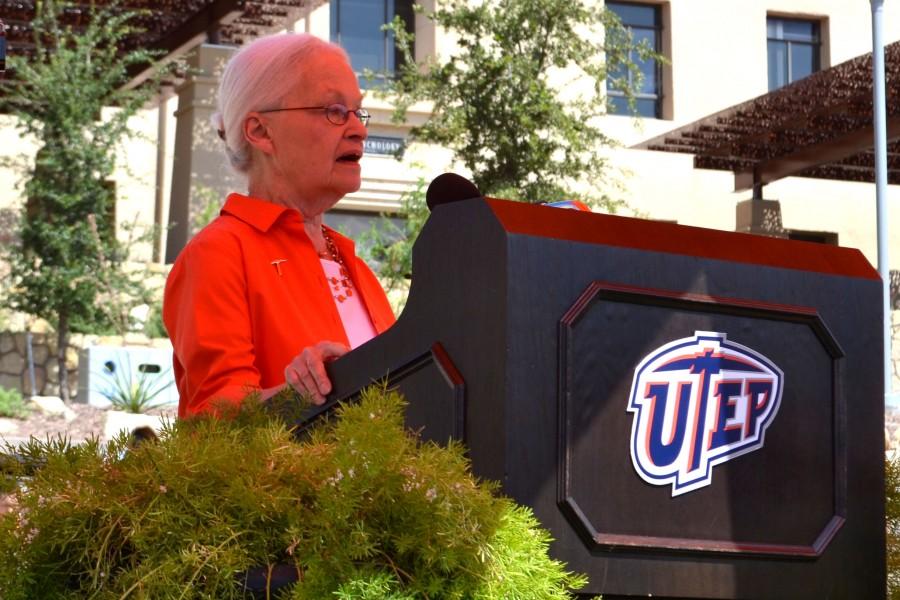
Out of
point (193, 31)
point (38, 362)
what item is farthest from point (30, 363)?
point (193, 31)

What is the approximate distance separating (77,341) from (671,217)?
31.7 feet

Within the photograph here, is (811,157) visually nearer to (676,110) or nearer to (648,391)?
(676,110)

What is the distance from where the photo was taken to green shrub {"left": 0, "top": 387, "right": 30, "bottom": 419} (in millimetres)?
13977

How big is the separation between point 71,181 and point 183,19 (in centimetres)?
224

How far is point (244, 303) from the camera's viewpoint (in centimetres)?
238

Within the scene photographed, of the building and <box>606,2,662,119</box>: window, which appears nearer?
the building

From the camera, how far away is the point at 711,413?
5.82 ft

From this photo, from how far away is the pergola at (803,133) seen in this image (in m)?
19.3

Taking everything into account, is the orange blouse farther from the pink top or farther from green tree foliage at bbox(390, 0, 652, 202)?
green tree foliage at bbox(390, 0, 652, 202)

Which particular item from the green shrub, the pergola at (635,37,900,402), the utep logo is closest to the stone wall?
the green shrub

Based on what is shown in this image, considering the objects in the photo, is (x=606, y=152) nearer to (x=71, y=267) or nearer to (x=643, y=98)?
(x=643, y=98)

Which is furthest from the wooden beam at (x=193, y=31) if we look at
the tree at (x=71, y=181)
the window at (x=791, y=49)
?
the window at (x=791, y=49)

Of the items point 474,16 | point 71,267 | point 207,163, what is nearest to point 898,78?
point 474,16

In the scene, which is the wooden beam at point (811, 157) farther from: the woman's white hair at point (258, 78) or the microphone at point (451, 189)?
the microphone at point (451, 189)
